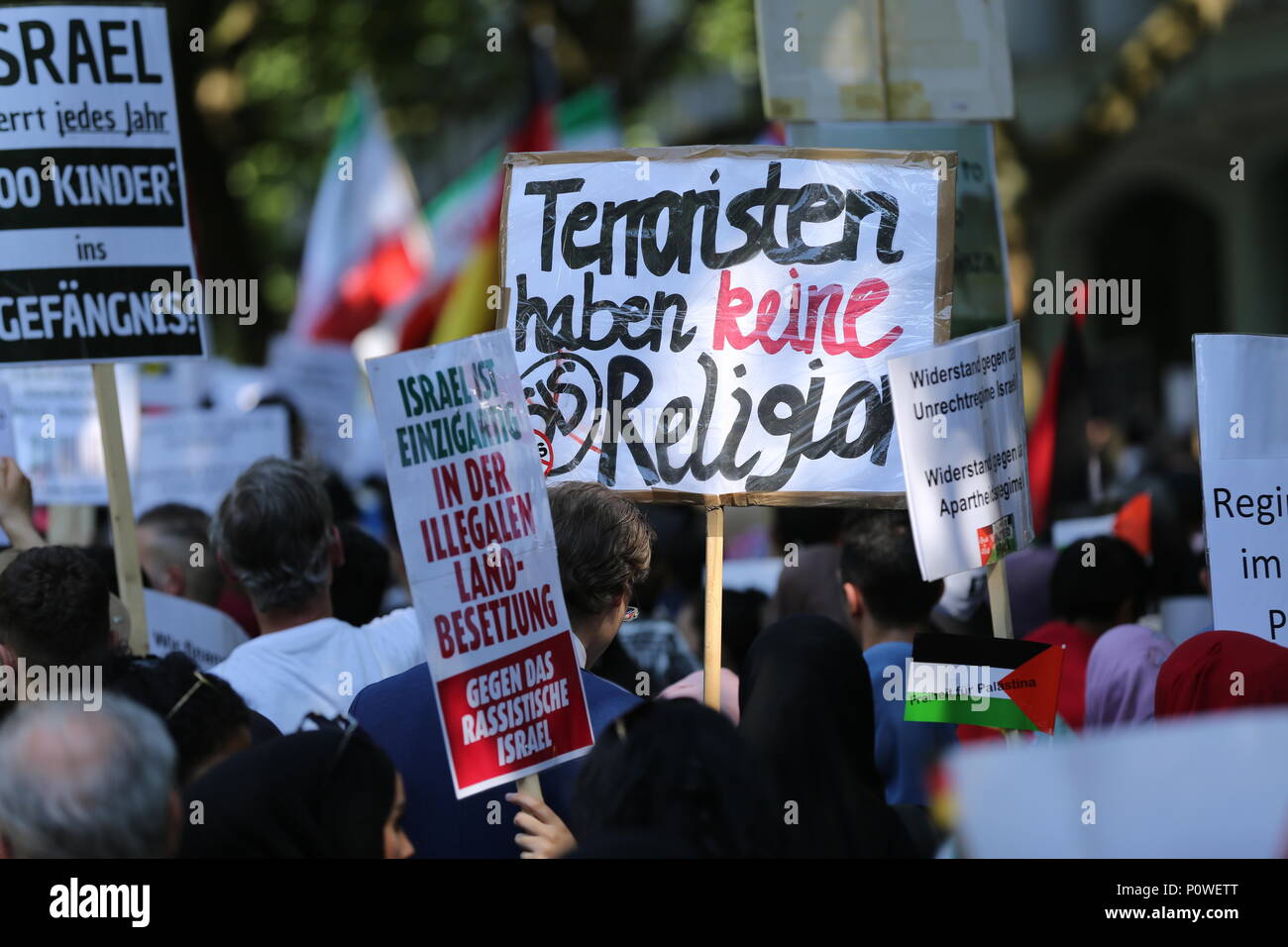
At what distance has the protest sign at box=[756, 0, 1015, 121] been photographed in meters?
5.97

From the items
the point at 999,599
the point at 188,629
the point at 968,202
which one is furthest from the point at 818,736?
the point at 968,202

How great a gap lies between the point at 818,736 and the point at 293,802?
1.00 meters

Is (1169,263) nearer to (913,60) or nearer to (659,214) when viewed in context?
(913,60)

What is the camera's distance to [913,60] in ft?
19.8

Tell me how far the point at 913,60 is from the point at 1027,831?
15.1 feet

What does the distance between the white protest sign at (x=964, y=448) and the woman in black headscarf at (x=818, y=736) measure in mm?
605

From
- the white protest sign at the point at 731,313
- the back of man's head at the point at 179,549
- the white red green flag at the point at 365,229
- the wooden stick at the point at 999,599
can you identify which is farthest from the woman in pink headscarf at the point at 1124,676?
the white red green flag at the point at 365,229

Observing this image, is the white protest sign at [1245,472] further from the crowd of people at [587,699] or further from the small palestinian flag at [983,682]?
the small palestinian flag at [983,682]

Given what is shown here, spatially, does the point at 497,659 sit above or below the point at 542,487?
below

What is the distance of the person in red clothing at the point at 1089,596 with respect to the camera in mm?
4785

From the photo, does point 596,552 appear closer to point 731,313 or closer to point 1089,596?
point 731,313

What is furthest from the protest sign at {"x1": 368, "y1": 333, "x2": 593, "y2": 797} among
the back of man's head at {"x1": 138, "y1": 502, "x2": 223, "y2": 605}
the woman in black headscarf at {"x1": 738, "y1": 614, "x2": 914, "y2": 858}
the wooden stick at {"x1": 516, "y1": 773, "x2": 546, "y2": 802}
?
the back of man's head at {"x1": 138, "y1": 502, "x2": 223, "y2": 605}

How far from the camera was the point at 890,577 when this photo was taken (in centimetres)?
446
